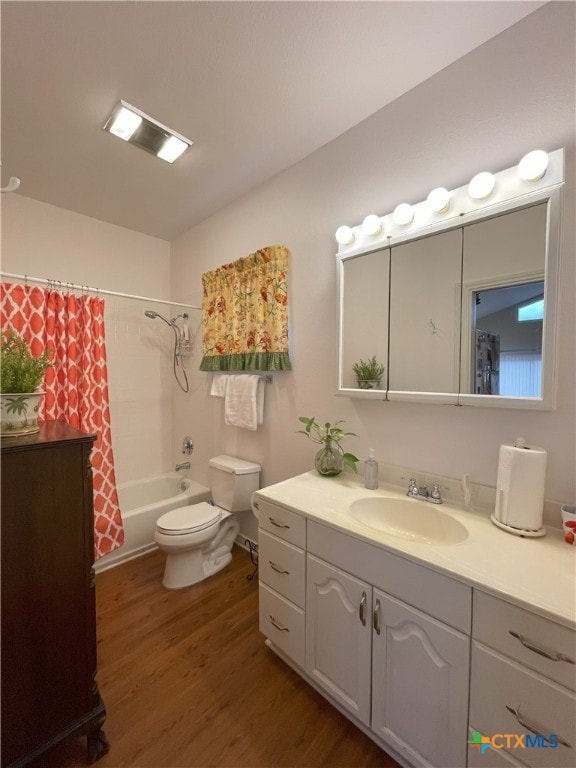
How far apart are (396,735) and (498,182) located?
6.60 feet

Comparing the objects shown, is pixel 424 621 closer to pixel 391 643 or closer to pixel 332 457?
pixel 391 643

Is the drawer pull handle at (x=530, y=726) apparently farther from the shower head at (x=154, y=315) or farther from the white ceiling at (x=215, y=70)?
the shower head at (x=154, y=315)

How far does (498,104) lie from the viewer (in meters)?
1.22

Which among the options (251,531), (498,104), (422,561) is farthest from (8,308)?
(498,104)

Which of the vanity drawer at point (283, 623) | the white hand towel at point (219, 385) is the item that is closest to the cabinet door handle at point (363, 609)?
the vanity drawer at point (283, 623)

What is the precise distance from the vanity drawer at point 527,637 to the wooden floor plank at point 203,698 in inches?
30.2

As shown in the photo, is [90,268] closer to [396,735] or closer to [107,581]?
[107,581]

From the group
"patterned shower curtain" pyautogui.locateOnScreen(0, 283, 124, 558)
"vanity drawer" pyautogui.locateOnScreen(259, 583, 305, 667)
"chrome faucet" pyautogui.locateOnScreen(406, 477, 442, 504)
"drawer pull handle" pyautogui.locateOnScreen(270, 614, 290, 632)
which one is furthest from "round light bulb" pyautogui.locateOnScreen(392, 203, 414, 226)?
"patterned shower curtain" pyautogui.locateOnScreen(0, 283, 124, 558)

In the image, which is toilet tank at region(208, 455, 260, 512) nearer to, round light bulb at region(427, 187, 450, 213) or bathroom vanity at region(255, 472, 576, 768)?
bathroom vanity at region(255, 472, 576, 768)

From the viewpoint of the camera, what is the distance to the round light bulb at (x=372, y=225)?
60.4 inches

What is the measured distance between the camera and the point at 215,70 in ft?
4.41

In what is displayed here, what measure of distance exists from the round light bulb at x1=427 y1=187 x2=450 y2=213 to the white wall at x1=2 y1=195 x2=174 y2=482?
2.41m

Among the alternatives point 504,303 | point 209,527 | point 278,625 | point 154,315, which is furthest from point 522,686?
point 154,315

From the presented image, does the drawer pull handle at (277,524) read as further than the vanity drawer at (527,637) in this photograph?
Yes
